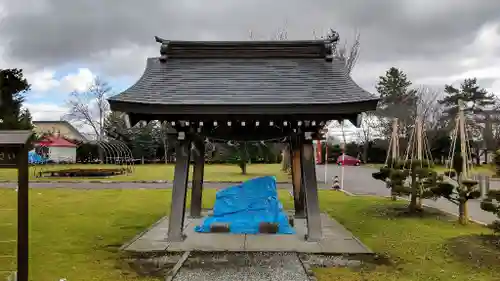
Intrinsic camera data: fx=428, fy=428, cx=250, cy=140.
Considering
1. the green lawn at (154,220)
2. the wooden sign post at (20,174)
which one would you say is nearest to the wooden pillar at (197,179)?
the green lawn at (154,220)

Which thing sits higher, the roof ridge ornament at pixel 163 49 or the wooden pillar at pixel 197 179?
the roof ridge ornament at pixel 163 49

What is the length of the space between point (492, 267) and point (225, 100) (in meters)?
5.56

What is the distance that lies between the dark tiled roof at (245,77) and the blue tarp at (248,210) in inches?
106

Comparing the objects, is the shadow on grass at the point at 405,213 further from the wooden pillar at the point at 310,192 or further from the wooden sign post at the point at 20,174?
the wooden sign post at the point at 20,174

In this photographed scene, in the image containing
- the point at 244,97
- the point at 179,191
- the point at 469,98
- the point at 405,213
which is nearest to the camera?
the point at 244,97

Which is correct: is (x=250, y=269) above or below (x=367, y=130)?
below

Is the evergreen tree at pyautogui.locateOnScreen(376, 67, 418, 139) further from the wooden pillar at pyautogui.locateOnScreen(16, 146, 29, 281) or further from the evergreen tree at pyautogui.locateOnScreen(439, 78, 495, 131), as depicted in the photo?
the wooden pillar at pyautogui.locateOnScreen(16, 146, 29, 281)

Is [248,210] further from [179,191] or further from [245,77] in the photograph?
[245,77]

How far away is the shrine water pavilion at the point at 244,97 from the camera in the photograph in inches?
322

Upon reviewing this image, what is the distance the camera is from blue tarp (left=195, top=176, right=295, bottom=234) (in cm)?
1002

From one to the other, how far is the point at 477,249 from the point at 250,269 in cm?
459

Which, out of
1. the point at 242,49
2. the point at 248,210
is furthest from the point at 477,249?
the point at 242,49

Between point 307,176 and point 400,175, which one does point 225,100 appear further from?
point 400,175

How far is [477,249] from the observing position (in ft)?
27.2
